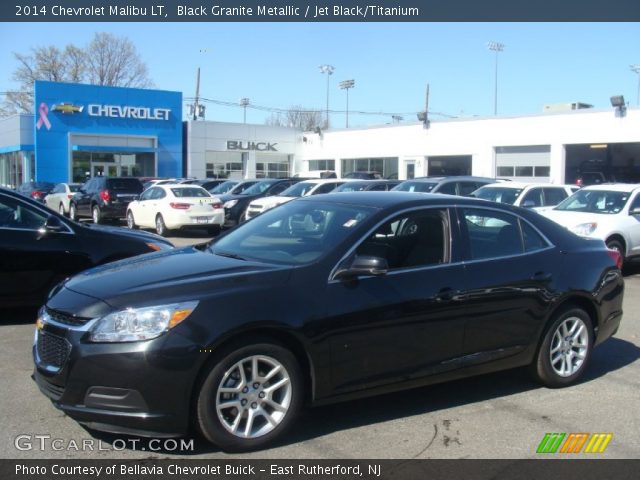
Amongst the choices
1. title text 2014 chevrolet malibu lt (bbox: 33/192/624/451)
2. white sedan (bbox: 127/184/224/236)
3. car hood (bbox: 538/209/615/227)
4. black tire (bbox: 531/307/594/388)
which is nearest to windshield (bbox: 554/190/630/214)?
car hood (bbox: 538/209/615/227)

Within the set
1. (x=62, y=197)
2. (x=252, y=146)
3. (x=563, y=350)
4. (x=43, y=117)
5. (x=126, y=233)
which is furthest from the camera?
(x=252, y=146)

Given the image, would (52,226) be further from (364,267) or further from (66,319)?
(364,267)

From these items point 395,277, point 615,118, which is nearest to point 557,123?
point 615,118

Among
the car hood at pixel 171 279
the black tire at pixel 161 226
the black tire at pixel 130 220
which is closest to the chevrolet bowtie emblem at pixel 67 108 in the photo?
the black tire at pixel 130 220

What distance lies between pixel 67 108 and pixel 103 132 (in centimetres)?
264

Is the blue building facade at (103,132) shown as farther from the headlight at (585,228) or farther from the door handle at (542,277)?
the door handle at (542,277)

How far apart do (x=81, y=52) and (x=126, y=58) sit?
450 cm

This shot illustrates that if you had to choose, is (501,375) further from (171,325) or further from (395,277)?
(171,325)

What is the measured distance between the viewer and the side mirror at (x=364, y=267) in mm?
4398

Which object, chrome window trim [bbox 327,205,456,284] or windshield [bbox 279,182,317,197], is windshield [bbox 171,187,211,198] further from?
chrome window trim [bbox 327,205,456,284]

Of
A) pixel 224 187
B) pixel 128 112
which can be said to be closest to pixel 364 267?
pixel 224 187

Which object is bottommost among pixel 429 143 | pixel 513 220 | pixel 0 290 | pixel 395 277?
pixel 0 290

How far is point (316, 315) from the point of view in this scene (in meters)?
4.27

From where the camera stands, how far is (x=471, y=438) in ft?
14.6
